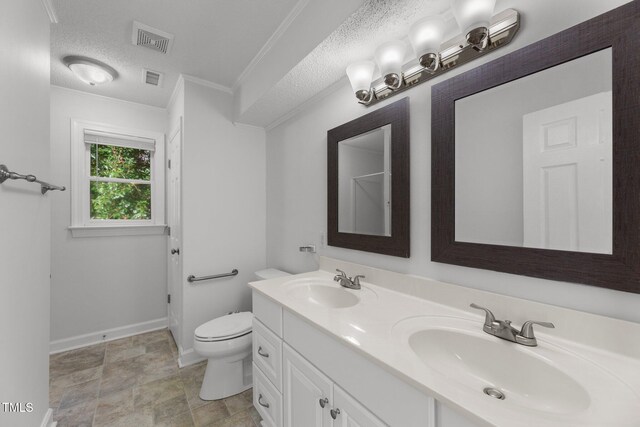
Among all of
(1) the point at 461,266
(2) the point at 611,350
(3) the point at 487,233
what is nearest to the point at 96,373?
(1) the point at 461,266

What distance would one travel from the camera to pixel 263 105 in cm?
201

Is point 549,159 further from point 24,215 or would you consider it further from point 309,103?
point 24,215

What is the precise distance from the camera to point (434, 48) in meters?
1.06

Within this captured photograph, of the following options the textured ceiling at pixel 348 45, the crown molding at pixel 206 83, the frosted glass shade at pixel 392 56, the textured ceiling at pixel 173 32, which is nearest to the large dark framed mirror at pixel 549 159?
the frosted glass shade at pixel 392 56

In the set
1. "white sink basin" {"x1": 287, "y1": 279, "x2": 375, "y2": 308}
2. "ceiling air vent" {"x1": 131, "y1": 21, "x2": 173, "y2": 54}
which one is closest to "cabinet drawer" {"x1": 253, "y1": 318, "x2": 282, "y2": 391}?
"white sink basin" {"x1": 287, "y1": 279, "x2": 375, "y2": 308}

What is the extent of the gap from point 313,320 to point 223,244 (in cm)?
157

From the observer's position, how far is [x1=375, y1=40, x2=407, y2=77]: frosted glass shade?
1.22 meters

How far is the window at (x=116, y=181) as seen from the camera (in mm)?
2426

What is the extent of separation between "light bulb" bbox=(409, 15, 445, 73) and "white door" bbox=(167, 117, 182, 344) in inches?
76.3

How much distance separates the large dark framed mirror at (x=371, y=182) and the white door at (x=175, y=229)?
1.37 m

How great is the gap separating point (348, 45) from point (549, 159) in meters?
1.03

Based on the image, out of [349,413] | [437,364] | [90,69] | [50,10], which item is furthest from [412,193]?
[90,69]

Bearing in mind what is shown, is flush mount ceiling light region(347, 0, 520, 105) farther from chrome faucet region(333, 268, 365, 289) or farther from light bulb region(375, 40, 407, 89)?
chrome faucet region(333, 268, 365, 289)

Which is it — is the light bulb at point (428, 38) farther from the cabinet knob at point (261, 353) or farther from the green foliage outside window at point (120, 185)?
the green foliage outside window at point (120, 185)
